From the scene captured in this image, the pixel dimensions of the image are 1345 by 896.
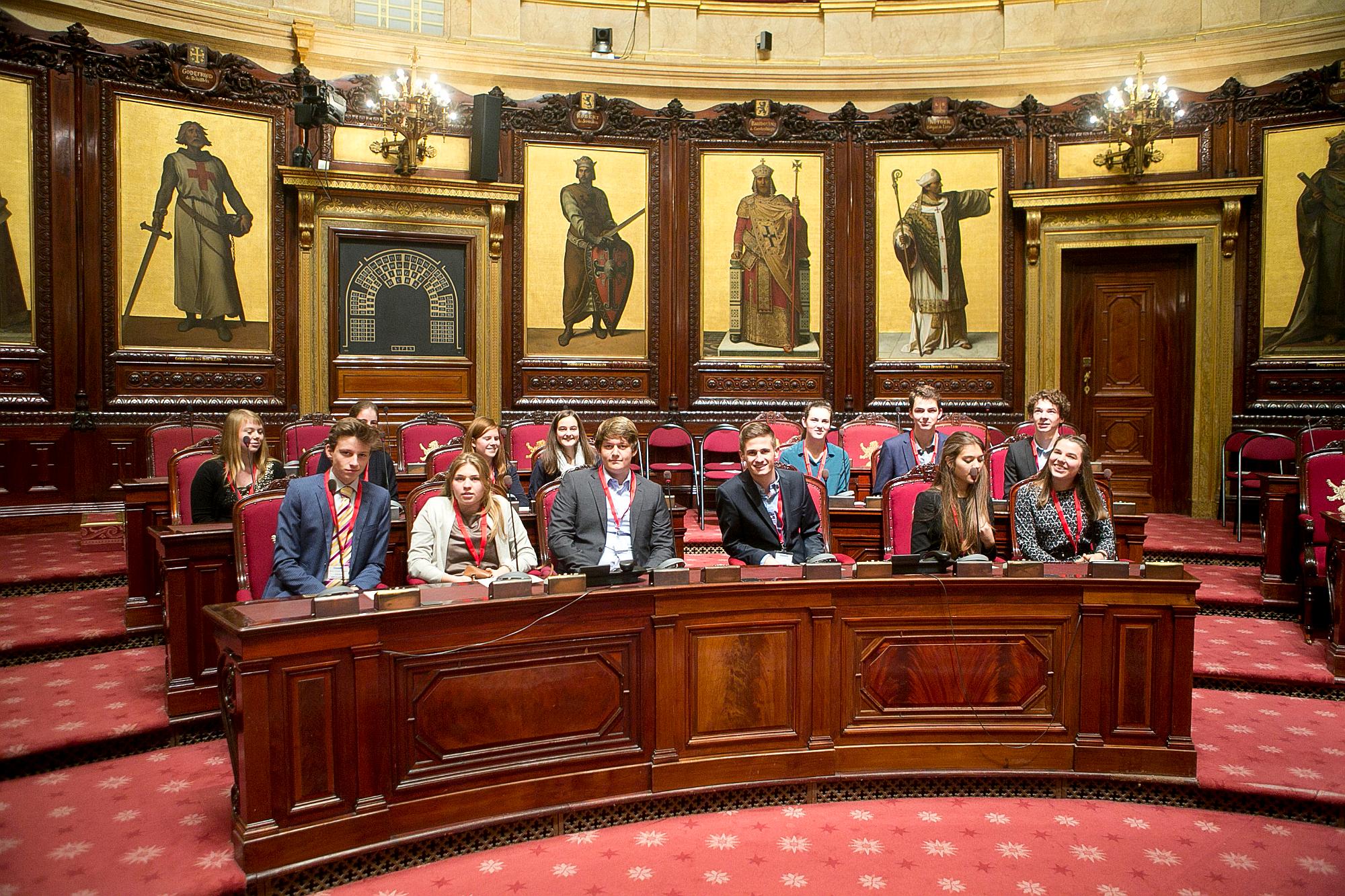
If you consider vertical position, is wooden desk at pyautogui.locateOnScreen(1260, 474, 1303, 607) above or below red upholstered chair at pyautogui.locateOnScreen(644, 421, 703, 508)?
below

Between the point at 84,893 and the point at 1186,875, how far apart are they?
3.42 m

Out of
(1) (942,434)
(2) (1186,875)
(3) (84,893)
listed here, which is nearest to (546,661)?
(3) (84,893)

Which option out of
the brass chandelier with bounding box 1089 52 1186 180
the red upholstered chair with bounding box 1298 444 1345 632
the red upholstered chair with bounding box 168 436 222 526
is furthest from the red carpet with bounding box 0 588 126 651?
the brass chandelier with bounding box 1089 52 1186 180

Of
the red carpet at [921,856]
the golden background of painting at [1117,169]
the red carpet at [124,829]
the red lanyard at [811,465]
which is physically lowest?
the red carpet at [921,856]

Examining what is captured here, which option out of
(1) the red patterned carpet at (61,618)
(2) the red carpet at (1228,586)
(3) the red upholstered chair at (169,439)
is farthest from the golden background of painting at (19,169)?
(2) the red carpet at (1228,586)

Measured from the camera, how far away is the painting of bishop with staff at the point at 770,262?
942 centimetres

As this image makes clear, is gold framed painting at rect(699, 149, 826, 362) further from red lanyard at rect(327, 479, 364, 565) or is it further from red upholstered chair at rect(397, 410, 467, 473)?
red lanyard at rect(327, 479, 364, 565)

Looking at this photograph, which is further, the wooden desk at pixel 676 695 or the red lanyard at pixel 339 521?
the red lanyard at pixel 339 521

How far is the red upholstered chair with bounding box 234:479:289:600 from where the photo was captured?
395cm

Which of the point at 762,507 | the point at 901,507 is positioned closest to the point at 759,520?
the point at 762,507

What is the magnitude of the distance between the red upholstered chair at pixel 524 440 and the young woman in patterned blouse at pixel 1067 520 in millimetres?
4456

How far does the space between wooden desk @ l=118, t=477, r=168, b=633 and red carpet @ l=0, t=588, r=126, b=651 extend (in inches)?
4.4

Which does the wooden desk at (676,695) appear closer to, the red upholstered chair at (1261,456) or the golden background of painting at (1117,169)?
the red upholstered chair at (1261,456)

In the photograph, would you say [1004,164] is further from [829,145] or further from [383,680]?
[383,680]
